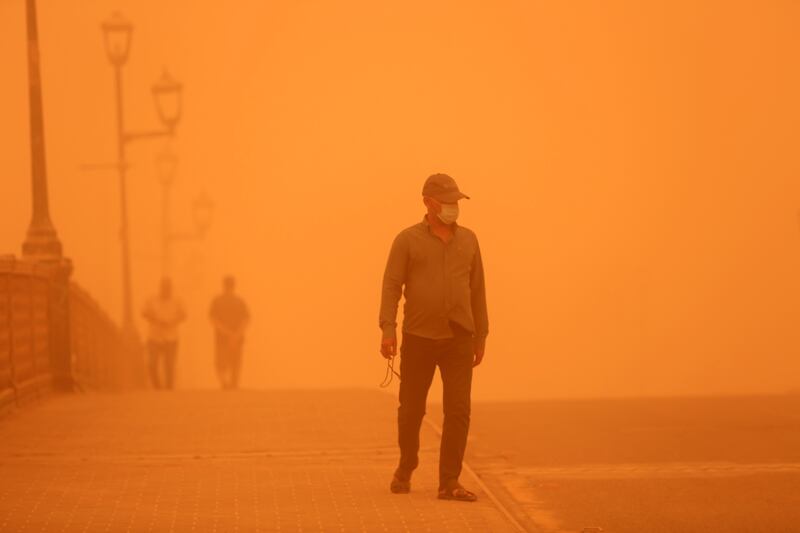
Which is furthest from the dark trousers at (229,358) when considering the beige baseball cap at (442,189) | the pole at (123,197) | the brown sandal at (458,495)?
the beige baseball cap at (442,189)

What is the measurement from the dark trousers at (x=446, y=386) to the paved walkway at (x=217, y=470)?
23cm

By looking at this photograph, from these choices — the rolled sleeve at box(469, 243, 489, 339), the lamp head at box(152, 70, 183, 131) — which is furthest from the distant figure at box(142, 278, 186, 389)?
the rolled sleeve at box(469, 243, 489, 339)

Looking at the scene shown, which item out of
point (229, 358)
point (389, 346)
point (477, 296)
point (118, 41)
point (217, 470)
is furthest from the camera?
point (118, 41)

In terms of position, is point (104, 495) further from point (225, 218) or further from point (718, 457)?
point (225, 218)

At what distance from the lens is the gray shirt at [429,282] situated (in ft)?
39.0

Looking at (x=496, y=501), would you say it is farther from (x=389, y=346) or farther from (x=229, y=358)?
(x=229, y=358)

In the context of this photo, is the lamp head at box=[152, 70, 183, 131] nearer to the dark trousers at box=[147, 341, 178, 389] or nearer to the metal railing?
the metal railing

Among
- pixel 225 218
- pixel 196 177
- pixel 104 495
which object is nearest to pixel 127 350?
pixel 104 495

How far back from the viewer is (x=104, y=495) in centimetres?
1209

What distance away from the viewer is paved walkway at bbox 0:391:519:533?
11.2 meters

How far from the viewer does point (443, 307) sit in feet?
39.0

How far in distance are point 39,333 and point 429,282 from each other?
29.0ft

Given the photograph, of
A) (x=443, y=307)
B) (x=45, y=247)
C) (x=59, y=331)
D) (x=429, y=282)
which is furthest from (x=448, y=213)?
(x=45, y=247)

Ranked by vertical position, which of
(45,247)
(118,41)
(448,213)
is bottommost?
(45,247)
